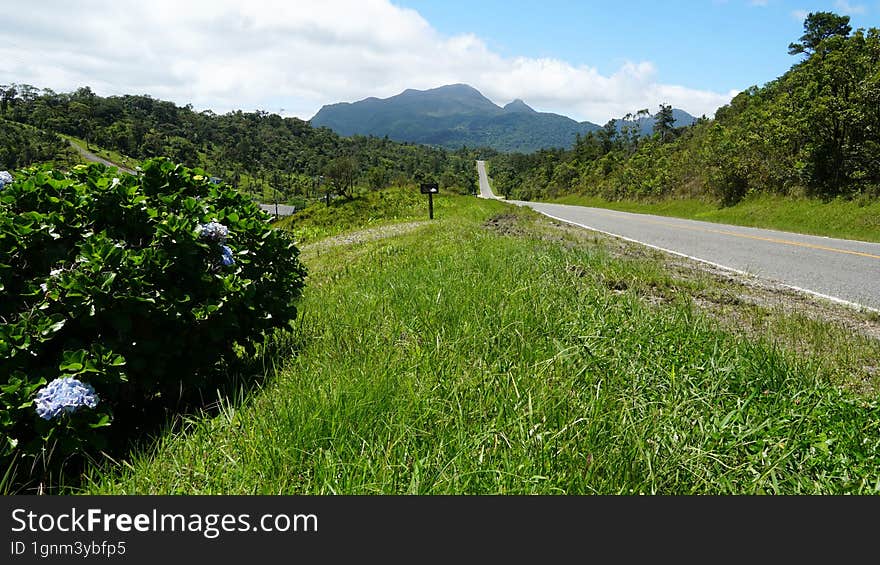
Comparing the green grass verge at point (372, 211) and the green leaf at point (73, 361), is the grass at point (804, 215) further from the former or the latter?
the green leaf at point (73, 361)

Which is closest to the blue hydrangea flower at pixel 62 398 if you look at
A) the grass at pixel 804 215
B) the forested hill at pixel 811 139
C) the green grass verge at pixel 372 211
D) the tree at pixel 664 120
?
the grass at pixel 804 215

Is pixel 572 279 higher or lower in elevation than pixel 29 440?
higher

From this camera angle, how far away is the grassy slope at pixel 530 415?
190 cm

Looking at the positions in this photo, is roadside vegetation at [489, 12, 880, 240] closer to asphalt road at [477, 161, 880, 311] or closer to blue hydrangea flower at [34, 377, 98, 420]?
asphalt road at [477, 161, 880, 311]

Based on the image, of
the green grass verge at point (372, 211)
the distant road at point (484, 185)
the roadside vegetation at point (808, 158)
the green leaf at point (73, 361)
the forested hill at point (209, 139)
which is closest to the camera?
the green leaf at point (73, 361)

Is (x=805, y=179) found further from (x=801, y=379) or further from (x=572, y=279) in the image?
(x=801, y=379)

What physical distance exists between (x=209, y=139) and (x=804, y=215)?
152856 millimetres

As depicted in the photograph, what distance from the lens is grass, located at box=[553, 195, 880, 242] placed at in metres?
13.2

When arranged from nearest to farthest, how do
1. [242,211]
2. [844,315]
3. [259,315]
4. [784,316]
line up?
[259,315], [242,211], [784,316], [844,315]

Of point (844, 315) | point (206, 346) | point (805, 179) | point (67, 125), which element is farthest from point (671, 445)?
point (67, 125)

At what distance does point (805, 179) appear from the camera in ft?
55.8

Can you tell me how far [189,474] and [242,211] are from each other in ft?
7.05

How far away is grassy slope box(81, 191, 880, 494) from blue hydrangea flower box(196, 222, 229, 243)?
2.95 ft

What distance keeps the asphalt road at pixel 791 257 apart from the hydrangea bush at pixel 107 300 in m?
6.12
